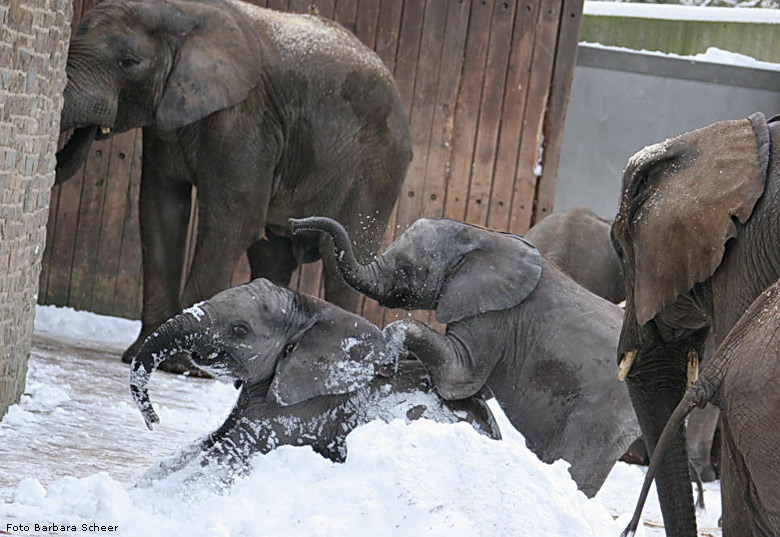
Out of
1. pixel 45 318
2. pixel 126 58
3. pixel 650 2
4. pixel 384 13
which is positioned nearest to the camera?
pixel 126 58

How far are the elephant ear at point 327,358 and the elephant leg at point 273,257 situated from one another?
165 inches

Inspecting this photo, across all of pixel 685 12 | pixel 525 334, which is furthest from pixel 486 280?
pixel 685 12

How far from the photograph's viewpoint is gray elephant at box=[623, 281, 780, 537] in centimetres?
269

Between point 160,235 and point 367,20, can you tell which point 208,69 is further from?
point 367,20

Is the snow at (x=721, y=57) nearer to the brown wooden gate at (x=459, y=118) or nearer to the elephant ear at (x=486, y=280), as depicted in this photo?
the brown wooden gate at (x=459, y=118)

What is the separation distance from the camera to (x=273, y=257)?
873cm

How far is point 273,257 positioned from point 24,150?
3307 mm

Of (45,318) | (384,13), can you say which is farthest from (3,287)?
(384,13)

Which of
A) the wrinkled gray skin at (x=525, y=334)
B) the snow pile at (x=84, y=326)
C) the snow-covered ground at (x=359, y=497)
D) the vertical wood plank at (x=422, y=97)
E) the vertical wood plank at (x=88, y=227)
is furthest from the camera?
the vertical wood plank at (x=422, y=97)

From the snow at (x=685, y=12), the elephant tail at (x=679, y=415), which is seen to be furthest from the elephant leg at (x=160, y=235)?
the snow at (x=685, y=12)

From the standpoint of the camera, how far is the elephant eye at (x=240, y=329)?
4.41 m

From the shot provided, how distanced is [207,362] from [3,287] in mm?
1446

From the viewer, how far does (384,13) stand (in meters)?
10.1

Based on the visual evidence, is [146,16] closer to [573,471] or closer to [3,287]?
[3,287]
